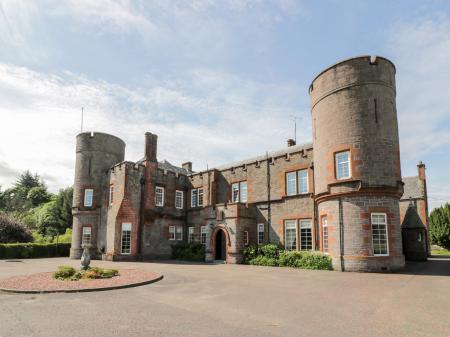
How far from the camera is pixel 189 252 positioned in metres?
28.9

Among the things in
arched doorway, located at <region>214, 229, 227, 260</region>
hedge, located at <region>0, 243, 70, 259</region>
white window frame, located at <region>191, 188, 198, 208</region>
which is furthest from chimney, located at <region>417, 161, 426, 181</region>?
hedge, located at <region>0, 243, 70, 259</region>

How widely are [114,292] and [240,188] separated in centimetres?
1856

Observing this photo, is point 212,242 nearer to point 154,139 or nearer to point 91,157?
point 154,139

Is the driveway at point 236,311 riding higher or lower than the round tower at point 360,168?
lower

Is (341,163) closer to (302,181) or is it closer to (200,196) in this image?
(302,181)

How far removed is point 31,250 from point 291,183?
26589 mm

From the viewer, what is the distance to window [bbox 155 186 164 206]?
30.4m

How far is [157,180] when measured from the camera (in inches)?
1200

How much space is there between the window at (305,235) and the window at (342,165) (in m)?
5.27

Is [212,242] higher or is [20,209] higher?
[20,209]

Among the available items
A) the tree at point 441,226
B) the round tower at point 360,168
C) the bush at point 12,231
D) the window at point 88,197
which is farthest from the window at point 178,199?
the tree at point 441,226

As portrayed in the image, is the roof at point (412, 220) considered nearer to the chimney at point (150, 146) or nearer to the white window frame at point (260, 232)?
the white window frame at point (260, 232)

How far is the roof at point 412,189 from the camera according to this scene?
36344 millimetres

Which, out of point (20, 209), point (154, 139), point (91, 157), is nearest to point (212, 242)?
point (154, 139)
